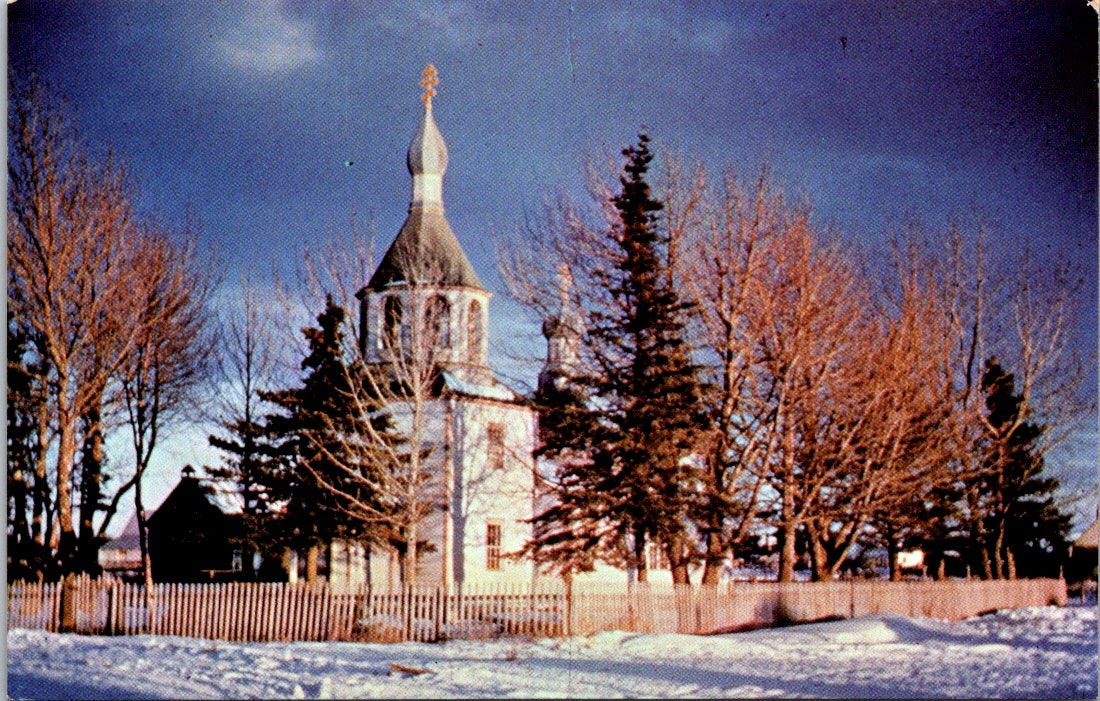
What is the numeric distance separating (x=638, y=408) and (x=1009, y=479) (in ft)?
32.7

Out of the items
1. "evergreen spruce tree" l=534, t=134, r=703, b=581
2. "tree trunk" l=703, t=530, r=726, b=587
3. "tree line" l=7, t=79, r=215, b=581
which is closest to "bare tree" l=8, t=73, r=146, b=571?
"tree line" l=7, t=79, r=215, b=581

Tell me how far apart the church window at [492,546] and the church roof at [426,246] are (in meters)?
7.18

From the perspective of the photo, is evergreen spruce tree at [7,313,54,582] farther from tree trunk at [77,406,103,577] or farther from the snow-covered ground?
the snow-covered ground

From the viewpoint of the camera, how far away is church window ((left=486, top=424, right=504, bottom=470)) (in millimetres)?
23156

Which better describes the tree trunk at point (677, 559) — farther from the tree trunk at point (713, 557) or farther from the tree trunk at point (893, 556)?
the tree trunk at point (893, 556)

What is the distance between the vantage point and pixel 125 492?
826 inches

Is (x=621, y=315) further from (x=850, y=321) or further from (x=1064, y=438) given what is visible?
(x=1064, y=438)

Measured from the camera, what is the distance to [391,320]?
21172 mm

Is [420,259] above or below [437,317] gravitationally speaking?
above

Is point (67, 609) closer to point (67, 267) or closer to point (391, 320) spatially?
point (67, 267)

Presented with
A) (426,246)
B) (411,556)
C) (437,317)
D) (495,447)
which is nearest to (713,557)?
(411,556)

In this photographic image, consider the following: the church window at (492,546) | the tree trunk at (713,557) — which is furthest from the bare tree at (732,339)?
the church window at (492,546)

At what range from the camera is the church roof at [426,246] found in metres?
20.0

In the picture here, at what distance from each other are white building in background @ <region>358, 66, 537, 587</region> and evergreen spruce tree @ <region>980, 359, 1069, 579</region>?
30.2 feet
